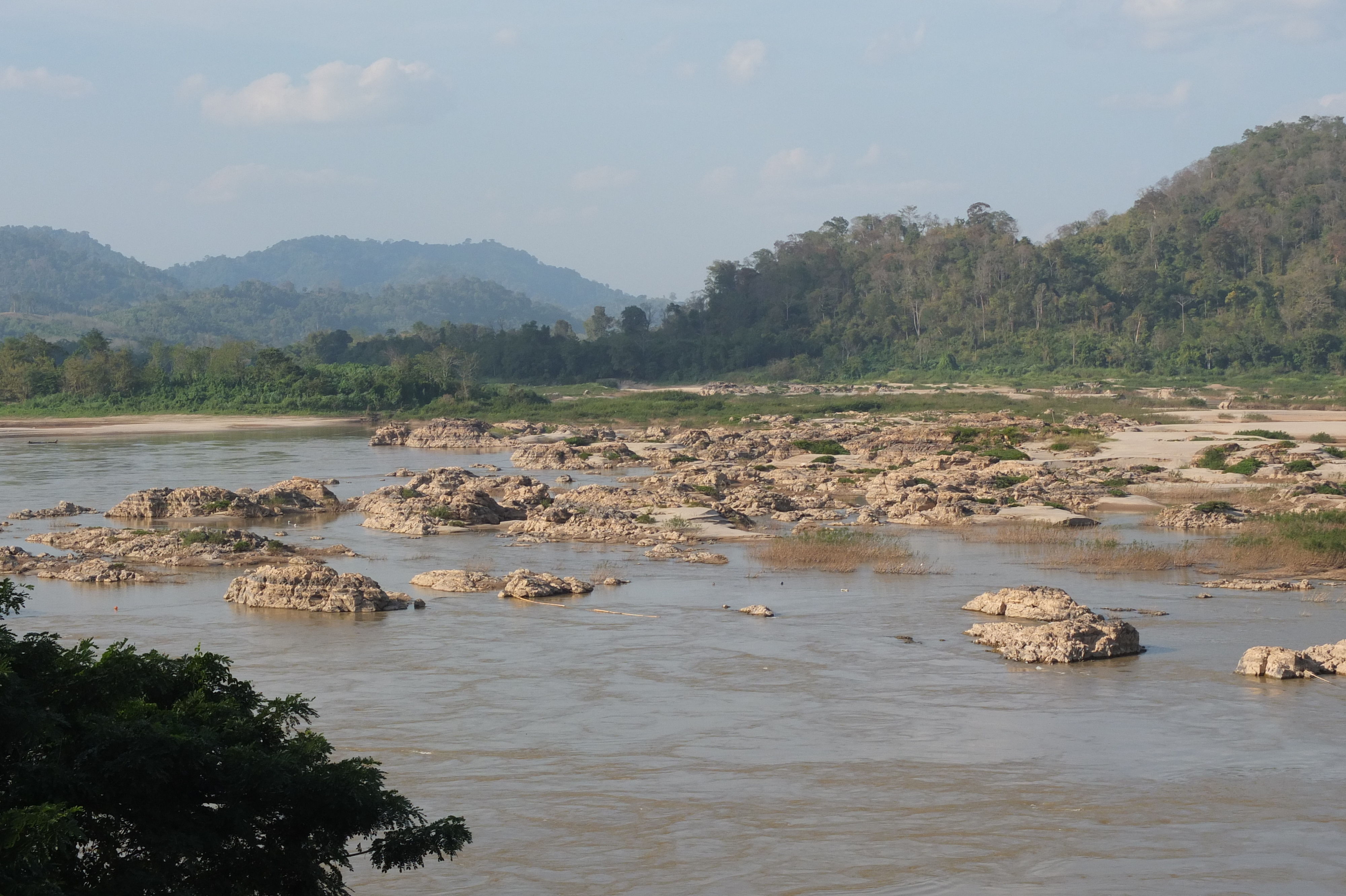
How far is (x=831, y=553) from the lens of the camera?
25.1m

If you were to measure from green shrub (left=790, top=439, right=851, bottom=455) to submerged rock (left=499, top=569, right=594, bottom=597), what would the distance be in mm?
27304

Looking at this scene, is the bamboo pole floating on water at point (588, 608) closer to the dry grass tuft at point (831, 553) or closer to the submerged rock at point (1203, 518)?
the dry grass tuft at point (831, 553)

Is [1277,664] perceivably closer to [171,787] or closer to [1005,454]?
[171,787]

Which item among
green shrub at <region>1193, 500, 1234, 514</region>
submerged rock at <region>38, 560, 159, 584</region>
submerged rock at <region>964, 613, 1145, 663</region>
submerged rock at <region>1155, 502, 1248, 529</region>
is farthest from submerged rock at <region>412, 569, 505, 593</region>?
green shrub at <region>1193, 500, 1234, 514</region>

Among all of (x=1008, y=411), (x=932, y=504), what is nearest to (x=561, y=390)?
(x=1008, y=411)

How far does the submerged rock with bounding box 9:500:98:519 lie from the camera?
32562 millimetres

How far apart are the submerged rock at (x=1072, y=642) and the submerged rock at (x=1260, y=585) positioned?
5069 millimetres

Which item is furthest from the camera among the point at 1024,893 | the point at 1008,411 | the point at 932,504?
the point at 1008,411

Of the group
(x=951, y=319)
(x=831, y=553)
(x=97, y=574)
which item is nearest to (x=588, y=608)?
(x=831, y=553)

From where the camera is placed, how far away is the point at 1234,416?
207 ft

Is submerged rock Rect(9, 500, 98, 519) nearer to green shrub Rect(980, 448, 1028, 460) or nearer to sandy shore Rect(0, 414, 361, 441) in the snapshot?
green shrub Rect(980, 448, 1028, 460)

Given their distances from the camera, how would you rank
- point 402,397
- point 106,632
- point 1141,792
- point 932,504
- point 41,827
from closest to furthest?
1. point 41,827
2. point 1141,792
3. point 106,632
4. point 932,504
5. point 402,397

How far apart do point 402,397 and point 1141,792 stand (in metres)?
74.4

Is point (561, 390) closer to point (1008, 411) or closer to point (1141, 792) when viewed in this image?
point (1008, 411)
